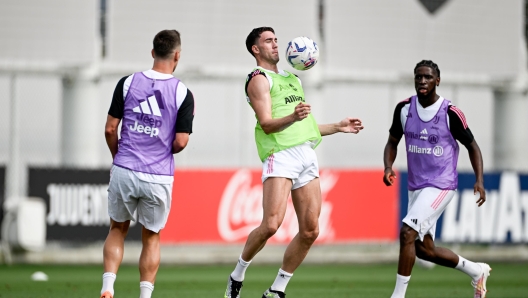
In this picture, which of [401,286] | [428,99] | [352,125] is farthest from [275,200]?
[428,99]

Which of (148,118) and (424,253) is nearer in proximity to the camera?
(148,118)

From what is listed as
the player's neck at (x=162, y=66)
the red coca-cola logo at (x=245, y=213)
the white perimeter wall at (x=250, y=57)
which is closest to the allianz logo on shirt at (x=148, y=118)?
the player's neck at (x=162, y=66)

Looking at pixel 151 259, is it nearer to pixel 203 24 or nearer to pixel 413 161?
pixel 413 161

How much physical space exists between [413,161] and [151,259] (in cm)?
299

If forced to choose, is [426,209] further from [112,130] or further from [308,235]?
[112,130]

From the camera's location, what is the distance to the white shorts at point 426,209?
358 inches

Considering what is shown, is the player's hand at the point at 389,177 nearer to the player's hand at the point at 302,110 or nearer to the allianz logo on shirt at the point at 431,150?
the allianz logo on shirt at the point at 431,150

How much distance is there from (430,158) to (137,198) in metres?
3.07

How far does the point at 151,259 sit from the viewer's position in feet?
25.8

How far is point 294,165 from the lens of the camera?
8.47 metres

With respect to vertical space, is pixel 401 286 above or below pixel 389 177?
below

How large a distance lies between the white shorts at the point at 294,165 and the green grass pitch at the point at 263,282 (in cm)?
306

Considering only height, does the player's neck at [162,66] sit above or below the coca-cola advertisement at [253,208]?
above

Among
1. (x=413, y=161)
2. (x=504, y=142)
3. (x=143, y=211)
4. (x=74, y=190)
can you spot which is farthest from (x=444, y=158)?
(x=504, y=142)
